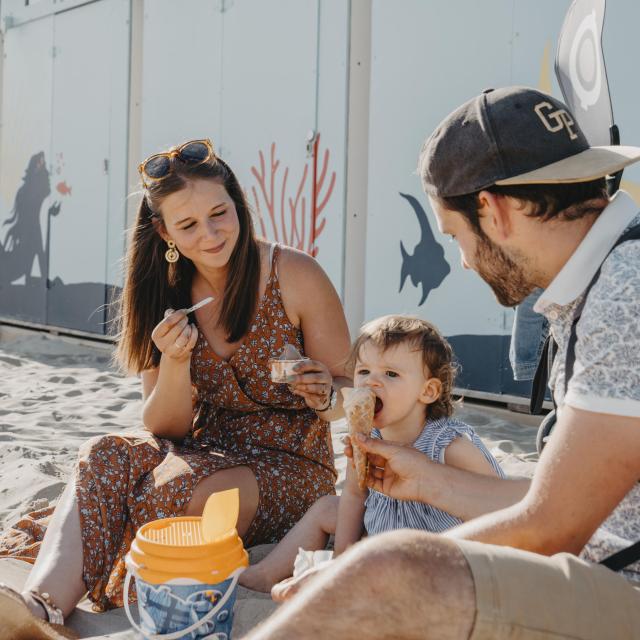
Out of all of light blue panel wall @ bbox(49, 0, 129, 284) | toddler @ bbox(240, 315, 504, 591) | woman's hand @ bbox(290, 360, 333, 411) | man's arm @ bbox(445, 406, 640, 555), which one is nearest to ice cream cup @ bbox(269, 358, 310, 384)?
woman's hand @ bbox(290, 360, 333, 411)

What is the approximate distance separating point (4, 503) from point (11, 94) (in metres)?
7.28

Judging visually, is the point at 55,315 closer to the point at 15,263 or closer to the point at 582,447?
the point at 15,263

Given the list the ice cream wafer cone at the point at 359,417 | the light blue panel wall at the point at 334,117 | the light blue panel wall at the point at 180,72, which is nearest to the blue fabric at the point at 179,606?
the ice cream wafer cone at the point at 359,417

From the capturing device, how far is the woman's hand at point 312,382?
258 cm

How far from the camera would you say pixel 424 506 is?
2.28 m

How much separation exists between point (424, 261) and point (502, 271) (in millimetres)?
3895

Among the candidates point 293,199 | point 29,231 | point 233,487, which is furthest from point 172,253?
point 29,231

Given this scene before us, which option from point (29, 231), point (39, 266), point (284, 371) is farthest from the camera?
point (29, 231)

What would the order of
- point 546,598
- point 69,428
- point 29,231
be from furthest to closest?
point 29,231 < point 69,428 < point 546,598

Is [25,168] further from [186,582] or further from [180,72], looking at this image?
[186,582]

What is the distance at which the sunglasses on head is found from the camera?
112 inches

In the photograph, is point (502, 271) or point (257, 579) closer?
point (502, 271)

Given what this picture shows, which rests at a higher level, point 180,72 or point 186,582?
point 180,72

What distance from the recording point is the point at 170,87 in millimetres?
7438
